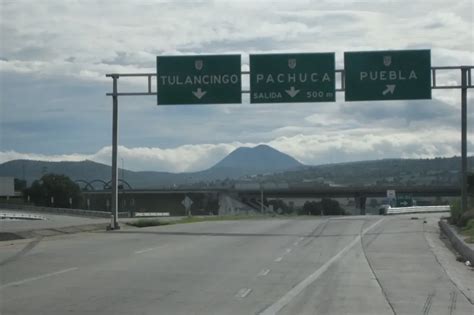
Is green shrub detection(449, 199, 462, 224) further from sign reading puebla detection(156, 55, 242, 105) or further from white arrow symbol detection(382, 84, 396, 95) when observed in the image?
sign reading puebla detection(156, 55, 242, 105)

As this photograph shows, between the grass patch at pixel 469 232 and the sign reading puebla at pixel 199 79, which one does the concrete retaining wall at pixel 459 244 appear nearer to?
the grass patch at pixel 469 232

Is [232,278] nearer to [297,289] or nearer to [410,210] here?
[297,289]

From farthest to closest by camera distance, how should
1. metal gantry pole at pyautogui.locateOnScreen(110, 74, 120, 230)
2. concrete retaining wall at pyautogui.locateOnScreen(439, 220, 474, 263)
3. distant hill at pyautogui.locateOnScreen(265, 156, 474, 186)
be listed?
distant hill at pyautogui.locateOnScreen(265, 156, 474, 186) < metal gantry pole at pyautogui.locateOnScreen(110, 74, 120, 230) < concrete retaining wall at pyautogui.locateOnScreen(439, 220, 474, 263)

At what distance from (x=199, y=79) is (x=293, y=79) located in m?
4.48

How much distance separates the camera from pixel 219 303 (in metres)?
10.6

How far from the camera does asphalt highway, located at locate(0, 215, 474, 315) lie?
1035 cm

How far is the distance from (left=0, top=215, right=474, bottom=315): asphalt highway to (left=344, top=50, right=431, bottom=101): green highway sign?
31.6 feet

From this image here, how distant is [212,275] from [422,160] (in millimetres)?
138548

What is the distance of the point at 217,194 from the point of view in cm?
15238

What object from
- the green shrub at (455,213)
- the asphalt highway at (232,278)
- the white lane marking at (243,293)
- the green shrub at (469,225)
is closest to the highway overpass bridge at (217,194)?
the green shrub at (455,213)

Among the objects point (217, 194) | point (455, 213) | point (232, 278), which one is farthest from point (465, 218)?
point (217, 194)

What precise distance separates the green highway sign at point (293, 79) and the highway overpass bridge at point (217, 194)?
105281 mm

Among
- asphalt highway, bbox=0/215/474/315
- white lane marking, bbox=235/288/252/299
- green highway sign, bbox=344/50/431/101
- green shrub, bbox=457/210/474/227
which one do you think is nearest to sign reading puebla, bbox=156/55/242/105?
green highway sign, bbox=344/50/431/101

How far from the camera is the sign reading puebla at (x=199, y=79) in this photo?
3189cm
